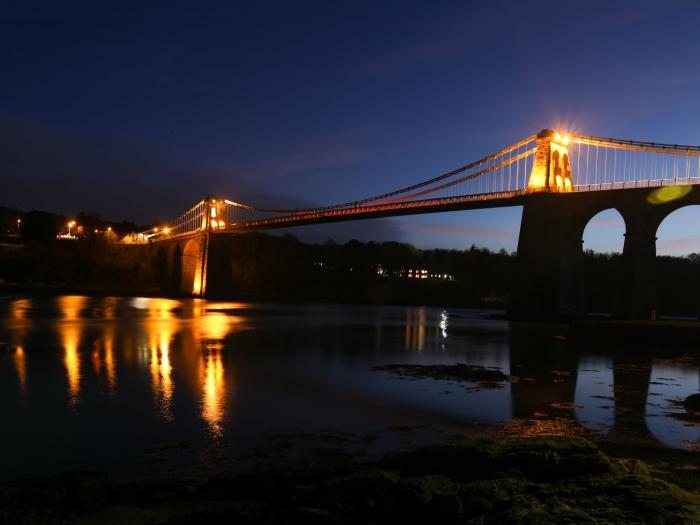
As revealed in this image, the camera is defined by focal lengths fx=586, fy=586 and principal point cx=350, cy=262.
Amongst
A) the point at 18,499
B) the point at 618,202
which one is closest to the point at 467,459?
the point at 18,499

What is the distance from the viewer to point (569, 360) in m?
16.9

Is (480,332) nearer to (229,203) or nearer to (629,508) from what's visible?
(629,508)

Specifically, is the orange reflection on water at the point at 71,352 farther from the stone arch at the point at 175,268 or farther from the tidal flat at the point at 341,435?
the stone arch at the point at 175,268

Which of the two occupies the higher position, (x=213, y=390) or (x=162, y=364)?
(x=213, y=390)

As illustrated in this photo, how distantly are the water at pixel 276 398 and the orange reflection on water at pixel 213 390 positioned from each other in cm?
3

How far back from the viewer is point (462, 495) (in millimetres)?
4172

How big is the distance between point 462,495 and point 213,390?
757 cm

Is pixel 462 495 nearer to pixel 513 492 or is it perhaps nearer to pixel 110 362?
pixel 513 492

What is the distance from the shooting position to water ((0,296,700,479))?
702cm

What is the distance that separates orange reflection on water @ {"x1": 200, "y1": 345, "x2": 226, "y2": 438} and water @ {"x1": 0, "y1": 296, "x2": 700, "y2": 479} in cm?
3

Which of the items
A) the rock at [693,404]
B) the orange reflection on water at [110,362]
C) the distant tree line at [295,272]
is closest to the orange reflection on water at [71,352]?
the orange reflection on water at [110,362]

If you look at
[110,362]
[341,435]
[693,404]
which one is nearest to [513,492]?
[341,435]

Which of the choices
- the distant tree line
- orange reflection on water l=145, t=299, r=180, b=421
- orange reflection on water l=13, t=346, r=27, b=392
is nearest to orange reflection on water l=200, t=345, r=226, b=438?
orange reflection on water l=145, t=299, r=180, b=421

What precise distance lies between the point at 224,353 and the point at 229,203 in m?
59.4
